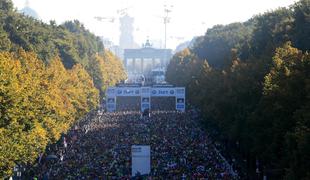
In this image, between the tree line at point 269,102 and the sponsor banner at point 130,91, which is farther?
the sponsor banner at point 130,91

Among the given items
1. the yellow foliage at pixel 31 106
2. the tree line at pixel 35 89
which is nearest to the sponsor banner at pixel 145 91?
the tree line at pixel 35 89

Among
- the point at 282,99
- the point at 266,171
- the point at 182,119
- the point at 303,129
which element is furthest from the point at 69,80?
the point at 303,129

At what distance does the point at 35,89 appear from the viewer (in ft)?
186

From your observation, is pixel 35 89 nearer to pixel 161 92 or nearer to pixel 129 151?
pixel 129 151

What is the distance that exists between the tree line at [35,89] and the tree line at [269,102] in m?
13.7

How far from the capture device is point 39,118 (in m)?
55.8


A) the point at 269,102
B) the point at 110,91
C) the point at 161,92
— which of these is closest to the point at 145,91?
the point at 161,92

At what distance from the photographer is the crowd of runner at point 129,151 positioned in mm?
45594

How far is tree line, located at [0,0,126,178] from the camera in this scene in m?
44.3

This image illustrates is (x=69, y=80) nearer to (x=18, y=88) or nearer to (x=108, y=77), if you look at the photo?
(x=18, y=88)

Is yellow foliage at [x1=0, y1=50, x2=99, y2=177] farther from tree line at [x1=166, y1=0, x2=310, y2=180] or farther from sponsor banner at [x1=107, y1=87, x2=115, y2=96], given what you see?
tree line at [x1=166, y1=0, x2=310, y2=180]

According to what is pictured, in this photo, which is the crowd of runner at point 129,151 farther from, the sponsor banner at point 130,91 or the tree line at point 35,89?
the sponsor banner at point 130,91

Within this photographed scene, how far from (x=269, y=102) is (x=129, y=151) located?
14910mm

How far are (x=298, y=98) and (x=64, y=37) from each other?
87.8 meters
